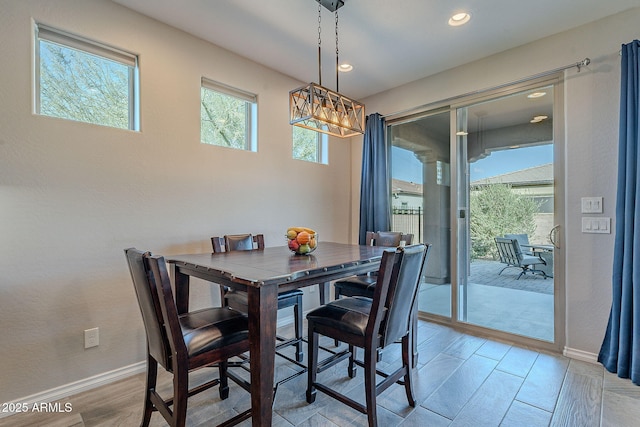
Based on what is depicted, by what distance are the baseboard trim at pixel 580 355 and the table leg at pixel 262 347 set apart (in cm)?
258

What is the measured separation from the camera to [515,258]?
2963 mm

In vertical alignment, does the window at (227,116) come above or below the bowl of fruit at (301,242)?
above

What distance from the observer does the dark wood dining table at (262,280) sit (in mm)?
1373

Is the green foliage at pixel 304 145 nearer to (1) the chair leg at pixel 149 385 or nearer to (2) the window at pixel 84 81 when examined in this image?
(2) the window at pixel 84 81

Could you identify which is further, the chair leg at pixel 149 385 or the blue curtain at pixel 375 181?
the blue curtain at pixel 375 181

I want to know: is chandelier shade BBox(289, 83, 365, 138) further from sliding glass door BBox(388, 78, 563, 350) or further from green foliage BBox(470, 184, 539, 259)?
green foliage BBox(470, 184, 539, 259)

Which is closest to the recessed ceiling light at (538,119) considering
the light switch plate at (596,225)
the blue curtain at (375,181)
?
the light switch plate at (596,225)

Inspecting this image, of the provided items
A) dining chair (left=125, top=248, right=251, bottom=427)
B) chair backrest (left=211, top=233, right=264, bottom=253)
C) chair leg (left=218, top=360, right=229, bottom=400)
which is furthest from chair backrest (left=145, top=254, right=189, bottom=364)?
chair backrest (left=211, top=233, right=264, bottom=253)

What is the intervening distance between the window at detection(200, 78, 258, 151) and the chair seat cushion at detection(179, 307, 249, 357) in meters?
1.69

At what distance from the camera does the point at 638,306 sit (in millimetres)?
2107

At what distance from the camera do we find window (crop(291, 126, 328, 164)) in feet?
11.9

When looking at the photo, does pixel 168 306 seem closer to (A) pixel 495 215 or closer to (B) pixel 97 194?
(B) pixel 97 194

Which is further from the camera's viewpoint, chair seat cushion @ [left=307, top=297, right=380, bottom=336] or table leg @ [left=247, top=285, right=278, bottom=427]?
chair seat cushion @ [left=307, top=297, right=380, bottom=336]

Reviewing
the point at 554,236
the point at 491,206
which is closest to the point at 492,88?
the point at 491,206
